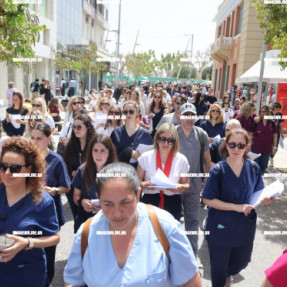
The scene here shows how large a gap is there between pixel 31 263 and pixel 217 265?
1.79m

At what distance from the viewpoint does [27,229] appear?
2.46 m

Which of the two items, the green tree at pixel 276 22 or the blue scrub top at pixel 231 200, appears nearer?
the blue scrub top at pixel 231 200

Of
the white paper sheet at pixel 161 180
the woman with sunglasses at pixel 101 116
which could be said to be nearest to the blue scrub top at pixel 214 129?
the woman with sunglasses at pixel 101 116

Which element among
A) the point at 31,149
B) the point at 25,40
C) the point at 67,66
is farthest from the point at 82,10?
the point at 31,149

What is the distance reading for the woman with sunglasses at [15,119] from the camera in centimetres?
717

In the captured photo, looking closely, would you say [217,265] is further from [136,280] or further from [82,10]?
[82,10]

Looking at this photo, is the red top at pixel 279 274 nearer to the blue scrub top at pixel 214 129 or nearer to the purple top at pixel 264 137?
the blue scrub top at pixel 214 129

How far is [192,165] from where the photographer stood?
457 centimetres

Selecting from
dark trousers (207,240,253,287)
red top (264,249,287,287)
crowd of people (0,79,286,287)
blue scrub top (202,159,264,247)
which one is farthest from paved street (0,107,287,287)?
red top (264,249,287,287)

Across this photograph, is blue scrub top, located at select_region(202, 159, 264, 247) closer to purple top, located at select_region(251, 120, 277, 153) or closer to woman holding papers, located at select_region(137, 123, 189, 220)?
woman holding papers, located at select_region(137, 123, 189, 220)

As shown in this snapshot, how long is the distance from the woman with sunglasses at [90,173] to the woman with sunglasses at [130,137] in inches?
38.4

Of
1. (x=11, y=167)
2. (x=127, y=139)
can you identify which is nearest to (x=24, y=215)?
(x=11, y=167)

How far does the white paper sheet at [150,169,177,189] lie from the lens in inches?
144

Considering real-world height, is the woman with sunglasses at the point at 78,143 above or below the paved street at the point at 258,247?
→ above
